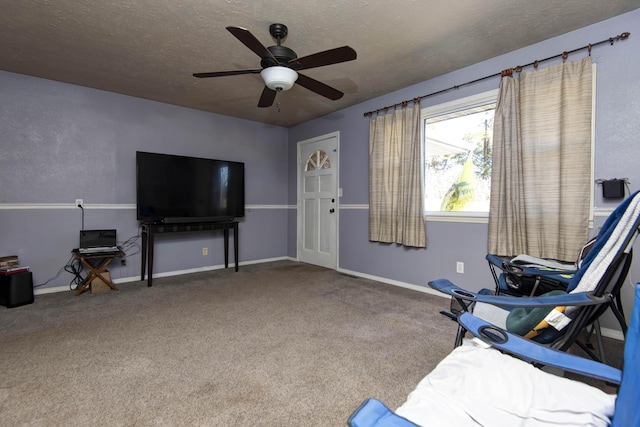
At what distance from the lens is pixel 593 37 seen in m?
2.35

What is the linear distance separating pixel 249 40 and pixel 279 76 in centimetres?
41

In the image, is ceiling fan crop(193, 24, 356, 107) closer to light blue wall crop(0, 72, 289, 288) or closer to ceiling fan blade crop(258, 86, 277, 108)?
ceiling fan blade crop(258, 86, 277, 108)

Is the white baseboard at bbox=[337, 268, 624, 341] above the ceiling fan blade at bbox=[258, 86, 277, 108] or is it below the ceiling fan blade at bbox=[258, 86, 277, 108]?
below

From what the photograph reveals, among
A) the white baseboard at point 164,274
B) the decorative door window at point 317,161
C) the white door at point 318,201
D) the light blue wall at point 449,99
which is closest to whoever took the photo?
the light blue wall at point 449,99

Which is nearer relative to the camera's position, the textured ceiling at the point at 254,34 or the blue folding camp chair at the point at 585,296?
the blue folding camp chair at the point at 585,296

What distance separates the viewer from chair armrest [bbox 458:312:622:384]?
Result: 0.85 meters

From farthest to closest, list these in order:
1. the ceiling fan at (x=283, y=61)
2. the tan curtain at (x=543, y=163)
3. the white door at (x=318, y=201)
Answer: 1. the white door at (x=318, y=201)
2. the tan curtain at (x=543, y=163)
3. the ceiling fan at (x=283, y=61)

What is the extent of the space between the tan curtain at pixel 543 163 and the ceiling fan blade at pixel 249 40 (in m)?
2.22

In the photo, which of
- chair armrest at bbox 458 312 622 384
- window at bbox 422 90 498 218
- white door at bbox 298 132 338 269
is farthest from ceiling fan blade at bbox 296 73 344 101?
chair armrest at bbox 458 312 622 384

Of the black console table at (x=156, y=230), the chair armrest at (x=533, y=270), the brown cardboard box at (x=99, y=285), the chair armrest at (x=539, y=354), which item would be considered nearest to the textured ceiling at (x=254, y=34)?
the black console table at (x=156, y=230)

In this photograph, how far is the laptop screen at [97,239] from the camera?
3475 mm

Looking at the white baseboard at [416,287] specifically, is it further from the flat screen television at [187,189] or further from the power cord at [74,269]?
the power cord at [74,269]

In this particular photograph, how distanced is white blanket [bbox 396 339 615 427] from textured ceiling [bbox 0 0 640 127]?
234 centimetres

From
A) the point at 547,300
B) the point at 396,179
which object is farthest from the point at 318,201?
the point at 547,300
